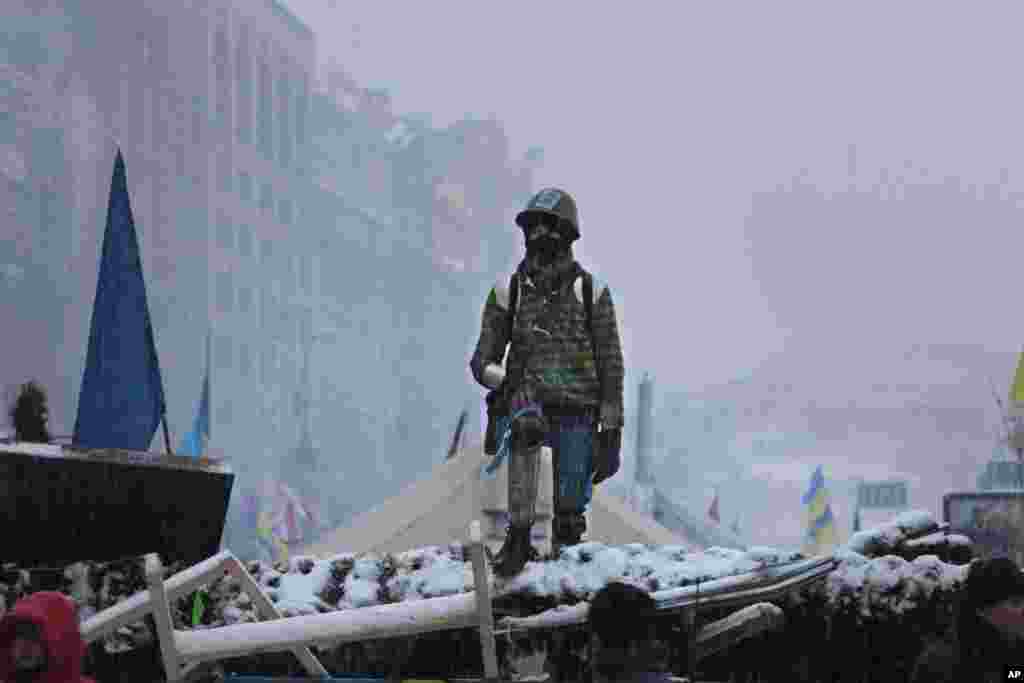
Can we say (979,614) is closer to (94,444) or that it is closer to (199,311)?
(94,444)

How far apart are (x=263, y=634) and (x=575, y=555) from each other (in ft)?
4.99

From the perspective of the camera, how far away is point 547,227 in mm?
6727

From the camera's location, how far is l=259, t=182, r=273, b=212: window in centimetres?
6719

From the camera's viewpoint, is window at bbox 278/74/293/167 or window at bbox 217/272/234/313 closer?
window at bbox 217/272/234/313

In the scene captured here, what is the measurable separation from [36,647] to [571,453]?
3787 mm

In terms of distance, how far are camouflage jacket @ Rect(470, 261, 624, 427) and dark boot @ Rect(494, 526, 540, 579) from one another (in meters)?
1.03

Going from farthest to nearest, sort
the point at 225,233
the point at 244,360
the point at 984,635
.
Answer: the point at 244,360
the point at 225,233
the point at 984,635

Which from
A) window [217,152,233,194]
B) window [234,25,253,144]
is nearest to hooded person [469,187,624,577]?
window [217,152,233,194]

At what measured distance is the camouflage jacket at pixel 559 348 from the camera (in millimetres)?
6648

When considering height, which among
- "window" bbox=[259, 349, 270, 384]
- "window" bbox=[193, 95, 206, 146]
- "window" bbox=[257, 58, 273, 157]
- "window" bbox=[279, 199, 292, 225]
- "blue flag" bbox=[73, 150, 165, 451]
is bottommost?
"blue flag" bbox=[73, 150, 165, 451]

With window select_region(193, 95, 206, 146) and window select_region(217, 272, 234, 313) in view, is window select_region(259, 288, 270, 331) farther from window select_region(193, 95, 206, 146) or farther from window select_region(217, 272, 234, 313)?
window select_region(193, 95, 206, 146)

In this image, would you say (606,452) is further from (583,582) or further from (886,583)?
(886,583)

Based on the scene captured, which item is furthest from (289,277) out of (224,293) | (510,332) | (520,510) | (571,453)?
(520,510)

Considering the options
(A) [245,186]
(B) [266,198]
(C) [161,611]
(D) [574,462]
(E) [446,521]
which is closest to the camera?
(C) [161,611]
